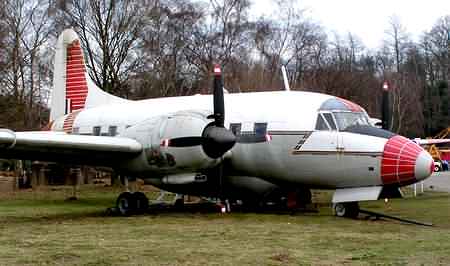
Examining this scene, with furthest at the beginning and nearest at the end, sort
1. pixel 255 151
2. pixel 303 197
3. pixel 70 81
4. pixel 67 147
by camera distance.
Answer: pixel 70 81
pixel 303 197
pixel 255 151
pixel 67 147

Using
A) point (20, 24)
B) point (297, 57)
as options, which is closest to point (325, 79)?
point (297, 57)

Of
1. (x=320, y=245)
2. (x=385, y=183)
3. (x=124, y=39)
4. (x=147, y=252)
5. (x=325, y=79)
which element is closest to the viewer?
(x=147, y=252)

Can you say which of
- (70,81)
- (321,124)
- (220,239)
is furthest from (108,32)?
(220,239)

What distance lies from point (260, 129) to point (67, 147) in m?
4.22

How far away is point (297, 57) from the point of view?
43.6m

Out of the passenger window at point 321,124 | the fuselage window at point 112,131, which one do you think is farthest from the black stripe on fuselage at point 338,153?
the fuselage window at point 112,131

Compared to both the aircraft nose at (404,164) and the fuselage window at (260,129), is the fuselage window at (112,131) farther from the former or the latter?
the aircraft nose at (404,164)

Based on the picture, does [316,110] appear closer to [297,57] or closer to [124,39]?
[124,39]

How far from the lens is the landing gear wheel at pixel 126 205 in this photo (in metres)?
14.8

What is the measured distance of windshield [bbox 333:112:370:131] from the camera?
531 inches

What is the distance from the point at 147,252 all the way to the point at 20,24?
2937 cm

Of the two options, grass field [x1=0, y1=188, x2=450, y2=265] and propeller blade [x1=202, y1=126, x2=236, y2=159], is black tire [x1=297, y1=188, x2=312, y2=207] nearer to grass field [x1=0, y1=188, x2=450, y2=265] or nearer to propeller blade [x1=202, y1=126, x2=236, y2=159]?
grass field [x1=0, y1=188, x2=450, y2=265]

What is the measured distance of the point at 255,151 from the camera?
14.3 metres

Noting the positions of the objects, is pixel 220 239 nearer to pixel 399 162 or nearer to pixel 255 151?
pixel 399 162
